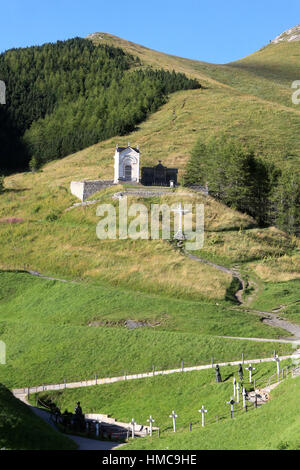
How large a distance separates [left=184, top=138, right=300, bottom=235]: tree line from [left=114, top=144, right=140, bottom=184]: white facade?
7.69 metres

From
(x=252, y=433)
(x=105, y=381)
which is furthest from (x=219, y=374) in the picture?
(x=252, y=433)

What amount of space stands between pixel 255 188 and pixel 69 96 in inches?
3332

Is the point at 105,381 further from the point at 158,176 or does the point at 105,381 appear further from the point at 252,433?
the point at 158,176

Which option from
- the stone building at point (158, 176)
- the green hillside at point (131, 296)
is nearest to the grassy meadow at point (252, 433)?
the green hillside at point (131, 296)

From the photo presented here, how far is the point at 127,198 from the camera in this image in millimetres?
72875

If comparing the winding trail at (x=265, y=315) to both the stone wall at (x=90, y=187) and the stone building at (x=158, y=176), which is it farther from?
the stone wall at (x=90, y=187)

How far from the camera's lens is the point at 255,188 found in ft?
261

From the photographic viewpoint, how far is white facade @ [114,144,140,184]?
7806cm

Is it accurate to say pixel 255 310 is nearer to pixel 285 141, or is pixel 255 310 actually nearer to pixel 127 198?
pixel 127 198

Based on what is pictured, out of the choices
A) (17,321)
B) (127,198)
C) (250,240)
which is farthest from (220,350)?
(127,198)

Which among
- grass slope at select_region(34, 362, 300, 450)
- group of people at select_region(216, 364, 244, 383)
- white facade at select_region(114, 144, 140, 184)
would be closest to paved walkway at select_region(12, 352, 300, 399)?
grass slope at select_region(34, 362, 300, 450)

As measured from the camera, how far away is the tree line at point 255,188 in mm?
77438

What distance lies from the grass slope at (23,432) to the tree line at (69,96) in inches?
3886

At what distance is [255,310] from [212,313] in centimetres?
449
